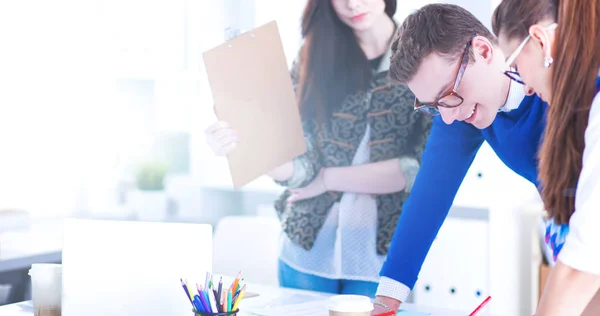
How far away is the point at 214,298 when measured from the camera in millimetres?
1239

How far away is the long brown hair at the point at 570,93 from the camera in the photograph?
100cm

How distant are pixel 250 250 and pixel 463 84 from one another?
1219 millimetres

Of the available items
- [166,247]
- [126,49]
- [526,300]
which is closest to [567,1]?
[166,247]

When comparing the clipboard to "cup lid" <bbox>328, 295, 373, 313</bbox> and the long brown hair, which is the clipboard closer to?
"cup lid" <bbox>328, 295, 373, 313</bbox>

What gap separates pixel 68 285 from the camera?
1319mm

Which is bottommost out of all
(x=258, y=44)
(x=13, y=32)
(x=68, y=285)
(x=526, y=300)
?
(x=526, y=300)

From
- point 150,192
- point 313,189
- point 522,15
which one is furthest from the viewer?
point 150,192

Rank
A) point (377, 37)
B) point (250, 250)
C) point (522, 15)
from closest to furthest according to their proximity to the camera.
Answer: point (522, 15)
point (377, 37)
point (250, 250)

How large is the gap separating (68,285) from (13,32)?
86.1 inches

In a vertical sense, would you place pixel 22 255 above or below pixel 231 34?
below

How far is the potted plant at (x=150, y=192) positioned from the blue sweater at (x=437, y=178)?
1.87 m

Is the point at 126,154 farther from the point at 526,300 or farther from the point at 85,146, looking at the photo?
the point at 526,300

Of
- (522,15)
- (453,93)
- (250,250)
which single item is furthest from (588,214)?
(250,250)

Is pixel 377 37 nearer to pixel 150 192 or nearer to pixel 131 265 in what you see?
pixel 131 265
